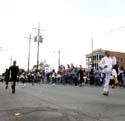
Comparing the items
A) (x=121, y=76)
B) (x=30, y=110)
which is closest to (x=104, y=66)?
(x=30, y=110)

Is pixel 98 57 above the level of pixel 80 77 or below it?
above

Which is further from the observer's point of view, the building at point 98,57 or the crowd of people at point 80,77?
the building at point 98,57

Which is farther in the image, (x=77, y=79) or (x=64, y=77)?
(x=64, y=77)

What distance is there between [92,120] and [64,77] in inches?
1144

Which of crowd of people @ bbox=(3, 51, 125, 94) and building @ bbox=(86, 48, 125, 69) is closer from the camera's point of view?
crowd of people @ bbox=(3, 51, 125, 94)

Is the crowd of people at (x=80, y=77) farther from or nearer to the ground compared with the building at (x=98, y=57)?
nearer to the ground

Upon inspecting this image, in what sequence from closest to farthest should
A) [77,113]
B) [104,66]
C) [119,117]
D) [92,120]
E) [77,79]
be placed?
[92,120]
[119,117]
[77,113]
[104,66]
[77,79]

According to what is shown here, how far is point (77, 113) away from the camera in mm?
8805

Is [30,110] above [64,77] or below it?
below

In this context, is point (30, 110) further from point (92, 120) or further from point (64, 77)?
point (64, 77)

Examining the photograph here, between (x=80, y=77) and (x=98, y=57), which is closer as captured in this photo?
(x=80, y=77)

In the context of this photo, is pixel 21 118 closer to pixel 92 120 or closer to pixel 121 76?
pixel 92 120

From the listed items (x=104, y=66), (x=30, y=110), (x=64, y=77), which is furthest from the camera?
(x=64, y=77)

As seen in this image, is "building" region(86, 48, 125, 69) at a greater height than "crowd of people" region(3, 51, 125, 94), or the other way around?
"building" region(86, 48, 125, 69)
